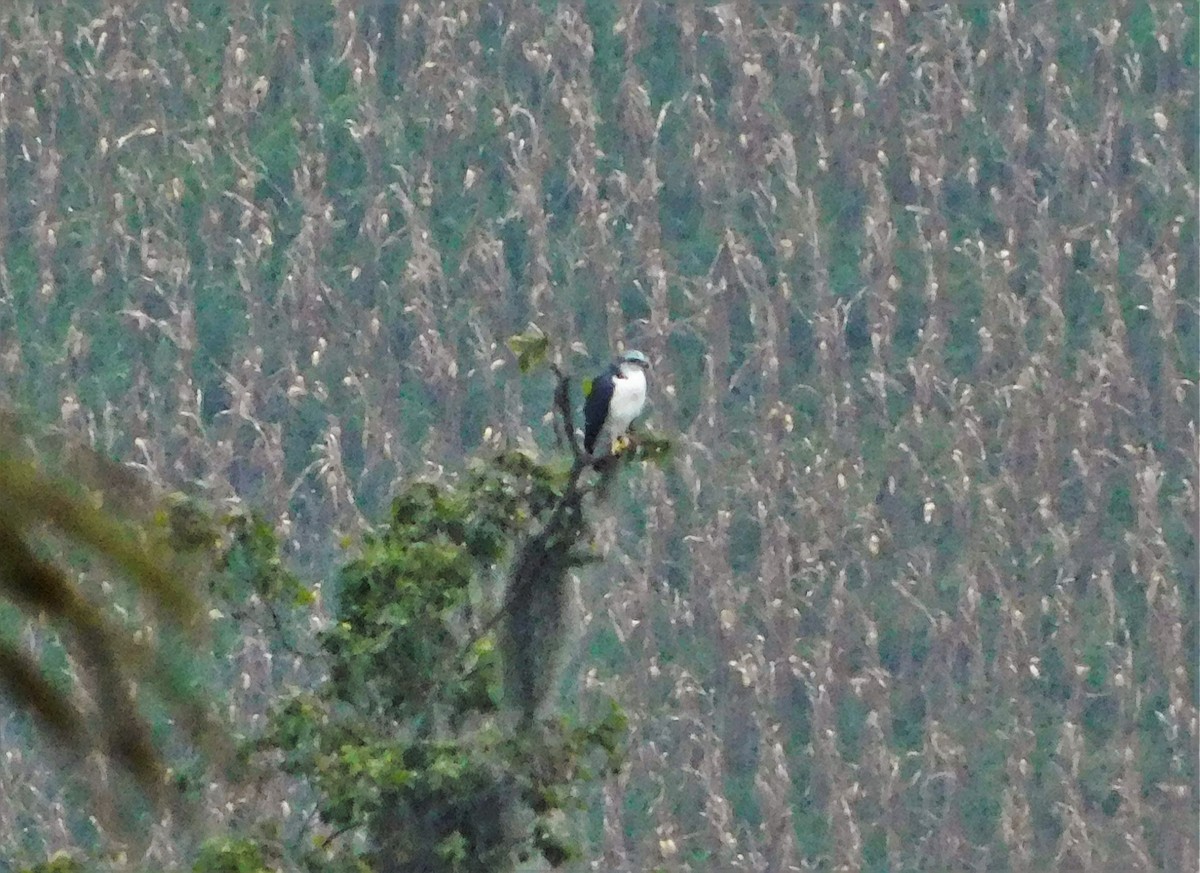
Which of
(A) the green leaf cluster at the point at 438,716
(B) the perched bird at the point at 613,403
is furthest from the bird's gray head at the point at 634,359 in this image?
(A) the green leaf cluster at the point at 438,716

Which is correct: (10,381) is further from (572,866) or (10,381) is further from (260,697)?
(260,697)

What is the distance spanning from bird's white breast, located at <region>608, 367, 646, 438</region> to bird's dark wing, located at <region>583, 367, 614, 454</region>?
1 centimetres

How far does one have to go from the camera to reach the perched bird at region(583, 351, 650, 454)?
4.59 meters

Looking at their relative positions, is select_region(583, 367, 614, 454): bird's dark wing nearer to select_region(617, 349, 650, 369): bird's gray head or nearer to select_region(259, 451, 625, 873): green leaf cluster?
select_region(617, 349, 650, 369): bird's gray head

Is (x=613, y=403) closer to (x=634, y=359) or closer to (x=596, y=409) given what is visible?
(x=596, y=409)

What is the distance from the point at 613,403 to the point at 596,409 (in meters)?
0.04

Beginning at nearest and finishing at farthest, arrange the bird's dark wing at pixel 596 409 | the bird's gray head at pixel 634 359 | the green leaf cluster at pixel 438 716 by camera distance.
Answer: the green leaf cluster at pixel 438 716
the bird's dark wing at pixel 596 409
the bird's gray head at pixel 634 359

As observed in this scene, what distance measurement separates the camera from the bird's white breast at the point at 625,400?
15.3ft

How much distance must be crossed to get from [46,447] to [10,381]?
0.32 meters

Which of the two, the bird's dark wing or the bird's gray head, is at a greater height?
the bird's dark wing

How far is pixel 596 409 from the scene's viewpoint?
4637 millimetres

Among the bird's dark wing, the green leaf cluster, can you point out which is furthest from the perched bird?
the green leaf cluster

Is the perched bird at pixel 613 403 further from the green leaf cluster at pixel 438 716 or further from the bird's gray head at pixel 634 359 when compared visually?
the green leaf cluster at pixel 438 716

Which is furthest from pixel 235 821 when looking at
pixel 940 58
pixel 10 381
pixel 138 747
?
pixel 940 58
